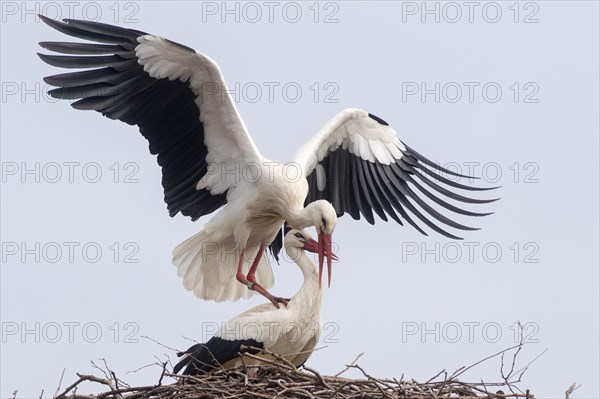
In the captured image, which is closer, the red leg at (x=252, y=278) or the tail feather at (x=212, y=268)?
the red leg at (x=252, y=278)

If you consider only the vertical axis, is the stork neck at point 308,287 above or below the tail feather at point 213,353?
above

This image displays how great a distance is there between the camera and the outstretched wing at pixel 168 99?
1014 cm

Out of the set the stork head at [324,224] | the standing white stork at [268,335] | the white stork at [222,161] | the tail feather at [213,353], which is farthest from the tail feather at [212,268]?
the tail feather at [213,353]

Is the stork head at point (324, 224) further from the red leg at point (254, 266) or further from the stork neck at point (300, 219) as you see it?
the red leg at point (254, 266)

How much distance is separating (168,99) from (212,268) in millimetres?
1323

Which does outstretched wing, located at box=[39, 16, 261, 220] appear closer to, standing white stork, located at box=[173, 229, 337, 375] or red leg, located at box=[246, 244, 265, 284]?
red leg, located at box=[246, 244, 265, 284]

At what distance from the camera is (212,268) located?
1105 centimetres

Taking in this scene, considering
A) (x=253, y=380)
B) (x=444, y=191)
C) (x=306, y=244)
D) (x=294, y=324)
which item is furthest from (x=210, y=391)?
(x=444, y=191)

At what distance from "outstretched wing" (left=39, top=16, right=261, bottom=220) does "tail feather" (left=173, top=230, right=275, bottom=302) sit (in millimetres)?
253

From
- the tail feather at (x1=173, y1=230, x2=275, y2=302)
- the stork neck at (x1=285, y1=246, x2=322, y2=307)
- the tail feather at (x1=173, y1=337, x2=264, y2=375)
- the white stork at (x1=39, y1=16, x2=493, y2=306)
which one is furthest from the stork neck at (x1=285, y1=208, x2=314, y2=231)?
the tail feather at (x1=173, y1=337, x2=264, y2=375)

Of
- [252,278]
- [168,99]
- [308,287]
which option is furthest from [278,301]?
[168,99]

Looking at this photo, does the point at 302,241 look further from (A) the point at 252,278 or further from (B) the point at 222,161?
(B) the point at 222,161

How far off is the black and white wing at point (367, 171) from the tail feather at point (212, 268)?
79cm

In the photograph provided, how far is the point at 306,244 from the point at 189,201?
1131 millimetres
